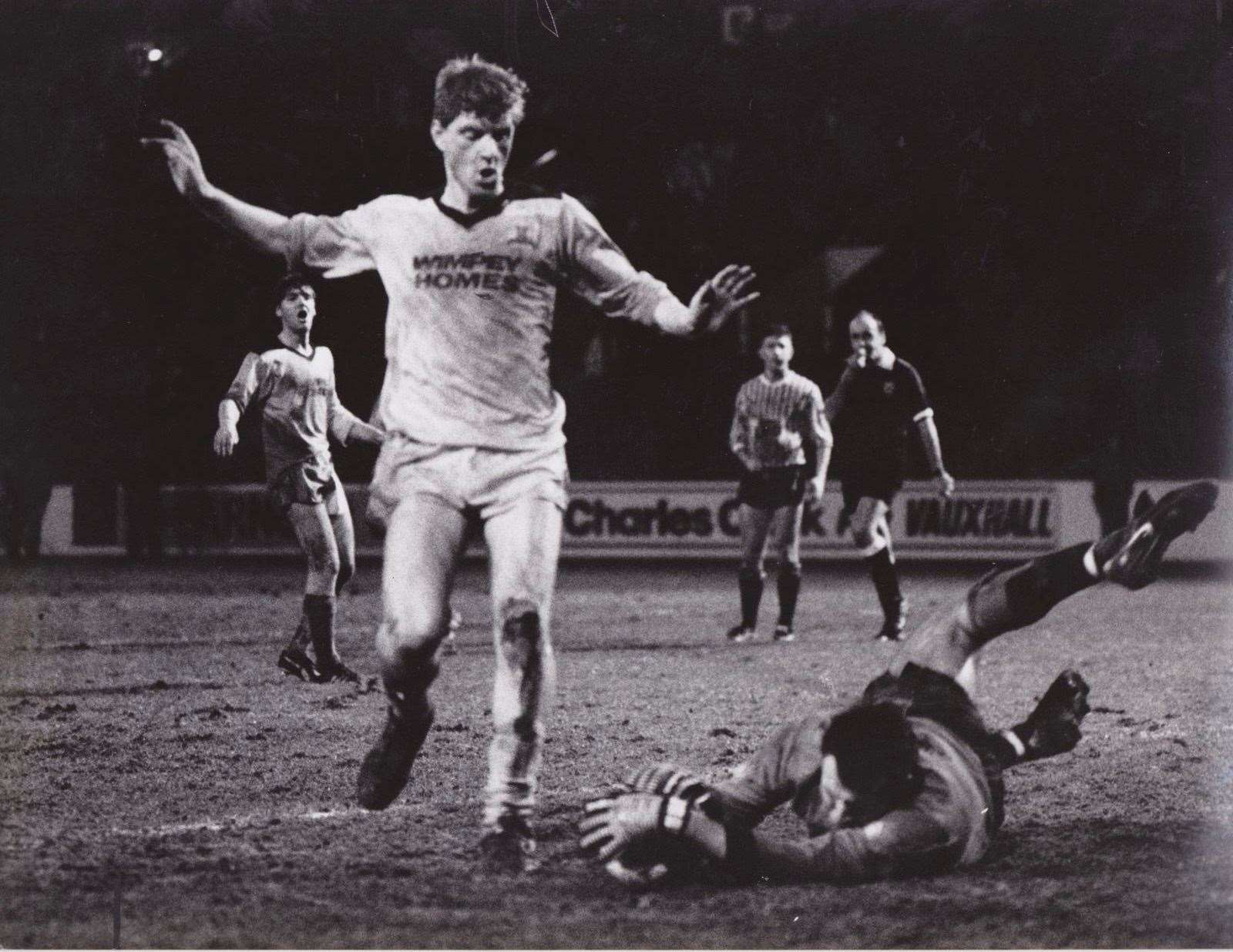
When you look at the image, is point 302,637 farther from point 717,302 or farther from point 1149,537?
point 1149,537

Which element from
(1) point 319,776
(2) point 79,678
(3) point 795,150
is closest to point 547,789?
(1) point 319,776

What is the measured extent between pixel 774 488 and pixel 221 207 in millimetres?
6903

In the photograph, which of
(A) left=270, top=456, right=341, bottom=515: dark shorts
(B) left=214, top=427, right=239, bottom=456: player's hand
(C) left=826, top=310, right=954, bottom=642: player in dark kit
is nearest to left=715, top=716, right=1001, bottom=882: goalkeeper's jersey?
(B) left=214, top=427, right=239, bottom=456: player's hand

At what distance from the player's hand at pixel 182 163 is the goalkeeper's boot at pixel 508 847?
209cm

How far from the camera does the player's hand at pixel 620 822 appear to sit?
4062mm

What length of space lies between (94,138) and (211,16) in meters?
3.68

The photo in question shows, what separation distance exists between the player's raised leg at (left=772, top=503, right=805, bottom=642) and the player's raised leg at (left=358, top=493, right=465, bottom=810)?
21.6 feet

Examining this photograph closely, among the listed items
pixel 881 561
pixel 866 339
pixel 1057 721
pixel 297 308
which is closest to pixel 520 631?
pixel 1057 721

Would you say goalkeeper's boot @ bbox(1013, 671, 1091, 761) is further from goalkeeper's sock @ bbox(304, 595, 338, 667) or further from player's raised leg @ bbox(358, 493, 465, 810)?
goalkeeper's sock @ bbox(304, 595, 338, 667)

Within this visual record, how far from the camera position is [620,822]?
409 centimetres

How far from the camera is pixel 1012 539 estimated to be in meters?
19.7

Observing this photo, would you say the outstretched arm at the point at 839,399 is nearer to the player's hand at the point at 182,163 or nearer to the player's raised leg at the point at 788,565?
the player's raised leg at the point at 788,565

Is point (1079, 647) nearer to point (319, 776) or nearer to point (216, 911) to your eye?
point (319, 776)

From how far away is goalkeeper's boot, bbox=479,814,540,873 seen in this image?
4344mm
